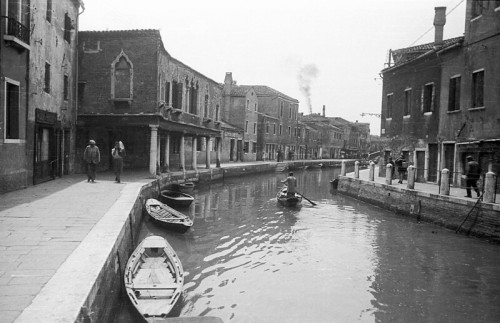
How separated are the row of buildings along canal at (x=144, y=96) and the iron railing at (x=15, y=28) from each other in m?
0.03

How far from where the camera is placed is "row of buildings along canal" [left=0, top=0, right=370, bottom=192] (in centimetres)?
1247

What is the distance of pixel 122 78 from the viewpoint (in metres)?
21.2

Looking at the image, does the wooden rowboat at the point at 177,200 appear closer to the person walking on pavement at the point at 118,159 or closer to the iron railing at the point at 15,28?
the person walking on pavement at the point at 118,159

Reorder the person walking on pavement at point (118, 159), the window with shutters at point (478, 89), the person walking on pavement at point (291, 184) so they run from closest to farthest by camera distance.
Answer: the person walking on pavement at point (118, 159)
the window with shutters at point (478, 89)
the person walking on pavement at point (291, 184)

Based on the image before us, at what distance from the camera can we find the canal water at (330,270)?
724cm

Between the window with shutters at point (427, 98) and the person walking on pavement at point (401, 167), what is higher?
the window with shutters at point (427, 98)

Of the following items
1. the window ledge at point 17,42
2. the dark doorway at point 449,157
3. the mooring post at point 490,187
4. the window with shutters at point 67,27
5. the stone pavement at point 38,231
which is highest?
the window with shutters at point 67,27

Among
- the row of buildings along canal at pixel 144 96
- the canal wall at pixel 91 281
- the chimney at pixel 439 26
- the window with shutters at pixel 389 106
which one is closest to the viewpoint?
the canal wall at pixel 91 281

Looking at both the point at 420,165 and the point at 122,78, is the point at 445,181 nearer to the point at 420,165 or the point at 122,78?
the point at 420,165

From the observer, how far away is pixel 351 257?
10.8 metres

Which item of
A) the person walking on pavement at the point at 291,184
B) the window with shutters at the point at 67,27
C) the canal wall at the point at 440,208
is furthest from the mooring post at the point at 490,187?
the window with shutters at the point at 67,27

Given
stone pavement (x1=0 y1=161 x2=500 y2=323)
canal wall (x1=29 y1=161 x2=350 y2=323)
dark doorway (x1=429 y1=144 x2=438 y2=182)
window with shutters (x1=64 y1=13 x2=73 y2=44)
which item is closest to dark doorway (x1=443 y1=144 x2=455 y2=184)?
dark doorway (x1=429 y1=144 x2=438 y2=182)

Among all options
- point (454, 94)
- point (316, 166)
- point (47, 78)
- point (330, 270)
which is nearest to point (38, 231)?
point (330, 270)

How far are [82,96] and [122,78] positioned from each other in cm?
223
